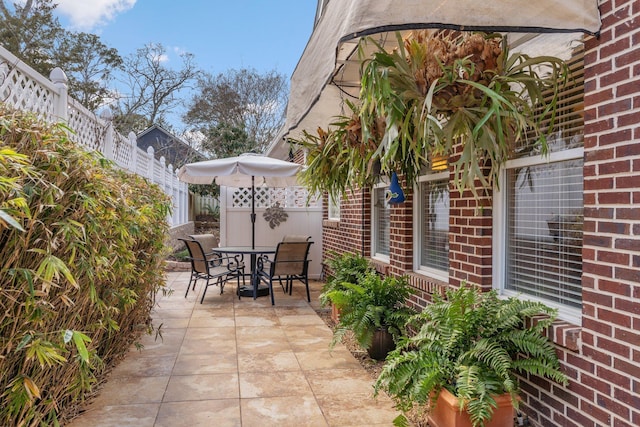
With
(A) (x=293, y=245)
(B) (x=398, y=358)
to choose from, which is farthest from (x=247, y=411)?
(A) (x=293, y=245)

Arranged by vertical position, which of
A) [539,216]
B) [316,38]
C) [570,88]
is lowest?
[539,216]

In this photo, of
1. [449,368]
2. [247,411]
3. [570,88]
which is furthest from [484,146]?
[247,411]

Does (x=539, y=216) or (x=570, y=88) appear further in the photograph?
(x=539, y=216)

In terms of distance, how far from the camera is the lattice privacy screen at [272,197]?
9.11m

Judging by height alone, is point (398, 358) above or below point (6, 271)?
below

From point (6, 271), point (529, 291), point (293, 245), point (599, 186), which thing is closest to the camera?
point (6, 271)

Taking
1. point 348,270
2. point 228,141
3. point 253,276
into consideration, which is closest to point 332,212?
point 253,276

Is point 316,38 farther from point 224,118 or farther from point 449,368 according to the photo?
point 224,118

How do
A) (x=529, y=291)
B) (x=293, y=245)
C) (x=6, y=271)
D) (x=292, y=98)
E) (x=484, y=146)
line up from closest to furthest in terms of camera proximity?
(x=6, y=271), (x=484, y=146), (x=529, y=291), (x=292, y=98), (x=293, y=245)

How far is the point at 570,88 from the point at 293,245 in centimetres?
453

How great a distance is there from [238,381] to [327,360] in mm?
863

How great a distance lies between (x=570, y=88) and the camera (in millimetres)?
2639

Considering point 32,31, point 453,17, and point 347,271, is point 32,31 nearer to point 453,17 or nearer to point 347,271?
point 347,271

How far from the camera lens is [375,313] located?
394 centimetres
